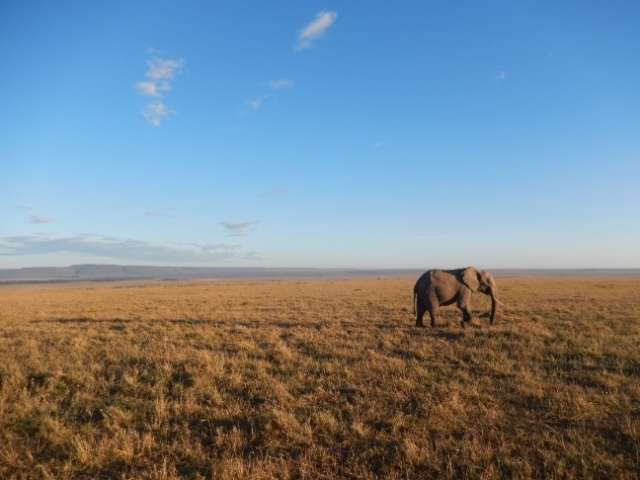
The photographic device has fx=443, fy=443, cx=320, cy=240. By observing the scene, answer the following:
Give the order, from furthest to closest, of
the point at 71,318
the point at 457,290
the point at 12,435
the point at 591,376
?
the point at 71,318 < the point at 457,290 < the point at 591,376 < the point at 12,435

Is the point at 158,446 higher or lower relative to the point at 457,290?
lower

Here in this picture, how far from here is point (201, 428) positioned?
6641 mm

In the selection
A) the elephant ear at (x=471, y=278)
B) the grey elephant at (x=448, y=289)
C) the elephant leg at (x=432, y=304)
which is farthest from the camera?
the elephant ear at (x=471, y=278)

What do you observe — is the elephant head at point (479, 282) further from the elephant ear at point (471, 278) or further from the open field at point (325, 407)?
the open field at point (325, 407)

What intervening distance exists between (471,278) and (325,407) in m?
12.0

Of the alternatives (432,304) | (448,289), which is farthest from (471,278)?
(432,304)

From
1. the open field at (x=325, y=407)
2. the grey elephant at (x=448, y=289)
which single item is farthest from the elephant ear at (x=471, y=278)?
the open field at (x=325, y=407)

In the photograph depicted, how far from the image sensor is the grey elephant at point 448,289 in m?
16.7

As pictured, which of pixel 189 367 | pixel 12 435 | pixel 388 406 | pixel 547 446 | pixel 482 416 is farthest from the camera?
pixel 189 367

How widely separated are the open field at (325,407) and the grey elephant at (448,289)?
301cm

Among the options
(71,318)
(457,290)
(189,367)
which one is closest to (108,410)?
(189,367)

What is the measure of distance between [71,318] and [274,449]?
769 inches

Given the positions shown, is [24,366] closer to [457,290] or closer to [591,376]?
[591,376]

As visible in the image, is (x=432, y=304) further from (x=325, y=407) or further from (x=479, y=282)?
(x=325, y=407)
